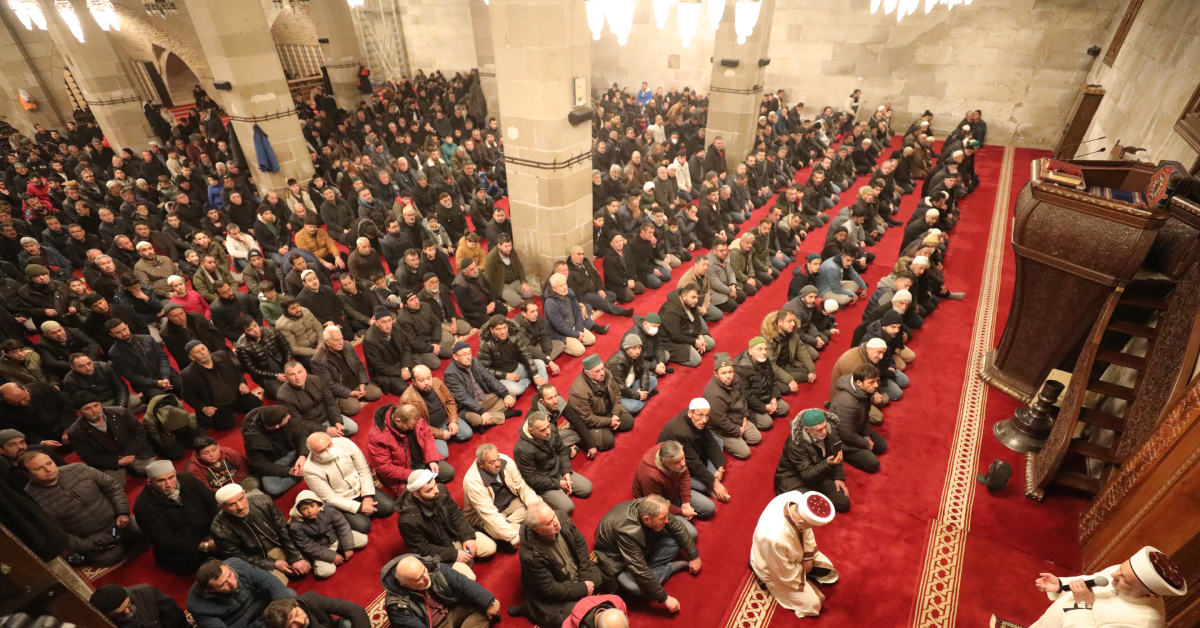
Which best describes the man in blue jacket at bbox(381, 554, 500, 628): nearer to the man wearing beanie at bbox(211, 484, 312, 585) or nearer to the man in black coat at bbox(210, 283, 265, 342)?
the man wearing beanie at bbox(211, 484, 312, 585)

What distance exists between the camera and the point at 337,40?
15484mm

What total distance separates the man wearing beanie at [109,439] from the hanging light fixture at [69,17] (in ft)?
38.8

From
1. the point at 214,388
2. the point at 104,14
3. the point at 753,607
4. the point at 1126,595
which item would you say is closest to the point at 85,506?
the point at 214,388

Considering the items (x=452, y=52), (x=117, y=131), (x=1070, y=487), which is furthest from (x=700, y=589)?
(x=452, y=52)

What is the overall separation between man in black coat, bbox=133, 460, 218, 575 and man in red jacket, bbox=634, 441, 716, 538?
333cm

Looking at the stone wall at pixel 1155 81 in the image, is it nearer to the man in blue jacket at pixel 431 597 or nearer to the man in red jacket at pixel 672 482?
the man in red jacket at pixel 672 482

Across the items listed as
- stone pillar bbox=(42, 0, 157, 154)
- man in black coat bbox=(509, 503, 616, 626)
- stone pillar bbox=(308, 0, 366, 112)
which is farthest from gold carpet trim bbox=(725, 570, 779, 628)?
stone pillar bbox=(308, 0, 366, 112)

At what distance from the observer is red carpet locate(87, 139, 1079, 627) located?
3.78 metres

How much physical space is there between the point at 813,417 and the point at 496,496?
2573 millimetres

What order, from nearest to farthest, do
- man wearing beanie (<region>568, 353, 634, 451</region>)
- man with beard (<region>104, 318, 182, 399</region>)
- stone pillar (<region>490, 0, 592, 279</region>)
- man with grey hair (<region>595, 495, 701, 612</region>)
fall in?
man with grey hair (<region>595, 495, 701, 612</region>), man wearing beanie (<region>568, 353, 634, 451</region>), man with beard (<region>104, 318, 182, 399</region>), stone pillar (<region>490, 0, 592, 279</region>)

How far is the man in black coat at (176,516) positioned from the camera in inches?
150

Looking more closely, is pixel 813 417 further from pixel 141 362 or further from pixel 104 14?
pixel 104 14

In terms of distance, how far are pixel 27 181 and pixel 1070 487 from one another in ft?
54.2

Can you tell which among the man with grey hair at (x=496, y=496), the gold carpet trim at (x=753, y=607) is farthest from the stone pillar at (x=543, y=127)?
the gold carpet trim at (x=753, y=607)
